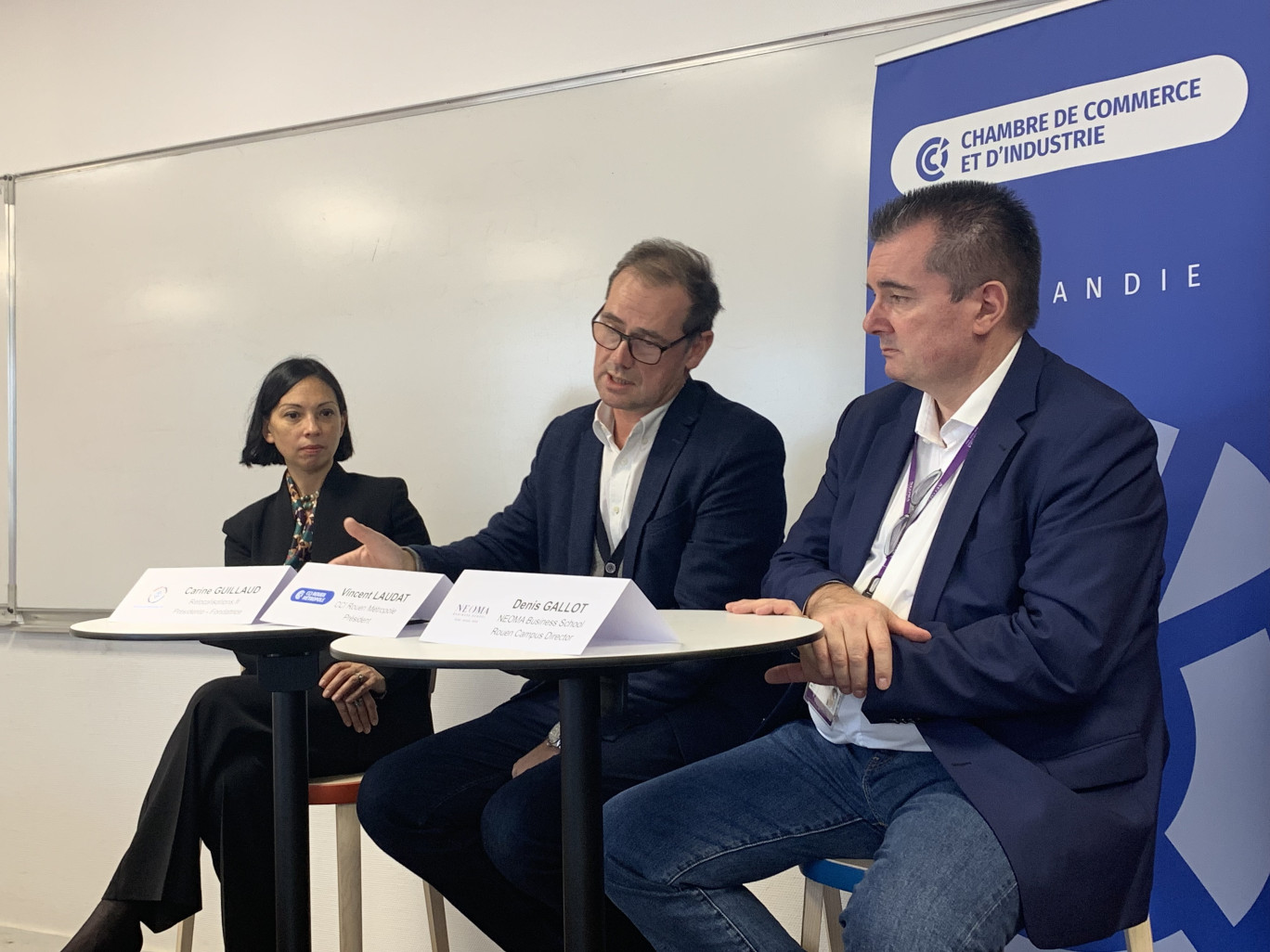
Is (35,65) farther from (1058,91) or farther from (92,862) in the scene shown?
Answer: (1058,91)

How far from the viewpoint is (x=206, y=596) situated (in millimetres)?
1744

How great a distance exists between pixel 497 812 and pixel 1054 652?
3.21 ft

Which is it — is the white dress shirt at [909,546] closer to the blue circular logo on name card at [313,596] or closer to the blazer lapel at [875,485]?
the blazer lapel at [875,485]

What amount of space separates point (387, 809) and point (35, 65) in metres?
2.82

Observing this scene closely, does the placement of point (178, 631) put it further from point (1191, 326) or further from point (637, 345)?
point (1191, 326)

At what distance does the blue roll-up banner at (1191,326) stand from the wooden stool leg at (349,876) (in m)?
1.34

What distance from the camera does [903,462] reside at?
1.73m

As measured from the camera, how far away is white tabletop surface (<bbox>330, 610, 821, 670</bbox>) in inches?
45.8

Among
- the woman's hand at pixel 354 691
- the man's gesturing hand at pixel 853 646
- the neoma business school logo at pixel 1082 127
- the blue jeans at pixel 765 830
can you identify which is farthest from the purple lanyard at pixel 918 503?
the woman's hand at pixel 354 691

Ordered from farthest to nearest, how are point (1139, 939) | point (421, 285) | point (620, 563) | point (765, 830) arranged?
point (421, 285)
point (620, 563)
point (765, 830)
point (1139, 939)

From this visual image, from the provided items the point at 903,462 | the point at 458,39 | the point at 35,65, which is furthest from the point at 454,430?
the point at 35,65

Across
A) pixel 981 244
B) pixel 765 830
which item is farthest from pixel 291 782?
pixel 981 244

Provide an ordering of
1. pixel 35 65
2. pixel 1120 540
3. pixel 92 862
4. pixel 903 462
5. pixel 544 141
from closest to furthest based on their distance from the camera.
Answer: pixel 1120 540, pixel 903 462, pixel 544 141, pixel 92 862, pixel 35 65

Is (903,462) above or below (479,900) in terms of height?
above
